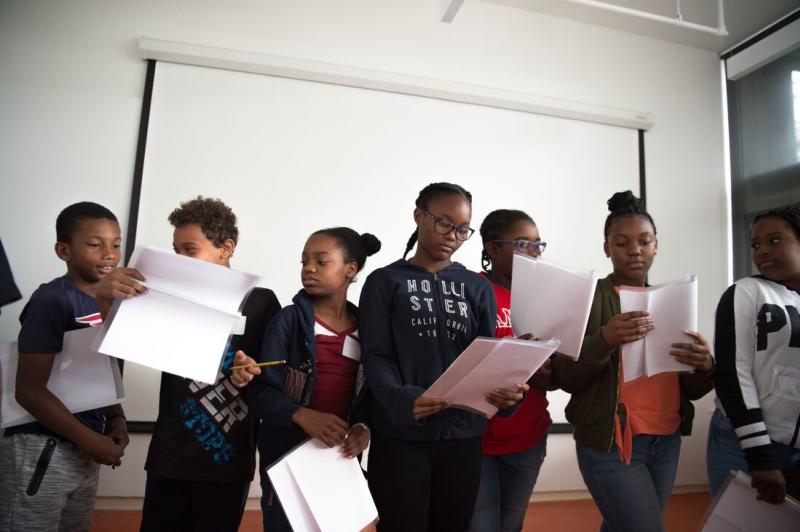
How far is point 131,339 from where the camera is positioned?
118cm

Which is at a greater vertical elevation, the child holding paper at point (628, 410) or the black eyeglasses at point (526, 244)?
the black eyeglasses at point (526, 244)

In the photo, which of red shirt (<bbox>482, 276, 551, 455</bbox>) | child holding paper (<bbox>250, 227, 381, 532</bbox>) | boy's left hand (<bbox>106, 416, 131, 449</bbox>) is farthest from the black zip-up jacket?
boy's left hand (<bbox>106, 416, 131, 449</bbox>)

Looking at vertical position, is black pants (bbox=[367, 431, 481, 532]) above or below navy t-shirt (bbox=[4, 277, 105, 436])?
below

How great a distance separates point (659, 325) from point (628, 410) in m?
0.27

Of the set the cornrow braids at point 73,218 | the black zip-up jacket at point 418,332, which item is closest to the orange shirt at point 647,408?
the black zip-up jacket at point 418,332

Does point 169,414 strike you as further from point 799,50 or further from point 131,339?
point 799,50

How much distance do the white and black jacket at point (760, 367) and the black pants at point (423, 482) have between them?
0.79 m

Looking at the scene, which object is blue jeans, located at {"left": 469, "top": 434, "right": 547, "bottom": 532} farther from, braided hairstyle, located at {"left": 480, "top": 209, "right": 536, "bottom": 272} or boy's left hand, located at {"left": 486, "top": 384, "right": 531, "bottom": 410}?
braided hairstyle, located at {"left": 480, "top": 209, "right": 536, "bottom": 272}

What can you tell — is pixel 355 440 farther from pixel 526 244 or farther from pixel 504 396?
pixel 526 244

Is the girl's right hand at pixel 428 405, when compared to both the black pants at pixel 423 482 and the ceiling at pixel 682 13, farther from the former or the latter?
the ceiling at pixel 682 13

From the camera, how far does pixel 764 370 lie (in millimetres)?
1493

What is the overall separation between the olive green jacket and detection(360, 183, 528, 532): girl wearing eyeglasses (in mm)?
282

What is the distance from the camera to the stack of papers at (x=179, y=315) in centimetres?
118

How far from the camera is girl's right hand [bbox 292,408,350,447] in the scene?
1224 mm
